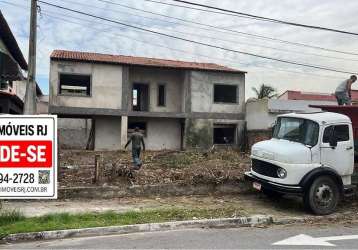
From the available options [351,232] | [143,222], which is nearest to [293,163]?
[351,232]

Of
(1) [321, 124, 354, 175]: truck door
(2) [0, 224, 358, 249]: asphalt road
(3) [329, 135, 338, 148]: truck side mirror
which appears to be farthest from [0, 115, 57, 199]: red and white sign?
(3) [329, 135, 338, 148]: truck side mirror

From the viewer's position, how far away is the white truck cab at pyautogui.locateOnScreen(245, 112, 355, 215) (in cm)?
1183

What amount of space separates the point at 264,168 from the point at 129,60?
2211cm

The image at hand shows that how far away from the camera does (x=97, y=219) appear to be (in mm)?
10594

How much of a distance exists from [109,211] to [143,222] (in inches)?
56.1

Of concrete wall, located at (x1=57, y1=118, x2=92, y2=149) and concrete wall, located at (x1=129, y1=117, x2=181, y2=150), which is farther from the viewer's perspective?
concrete wall, located at (x1=57, y1=118, x2=92, y2=149)

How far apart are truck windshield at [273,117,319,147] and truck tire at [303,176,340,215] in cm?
95

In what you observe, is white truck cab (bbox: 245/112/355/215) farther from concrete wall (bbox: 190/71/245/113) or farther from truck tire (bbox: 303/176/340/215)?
concrete wall (bbox: 190/71/245/113)

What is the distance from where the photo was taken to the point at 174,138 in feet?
115

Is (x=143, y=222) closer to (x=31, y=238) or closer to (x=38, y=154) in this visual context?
(x=31, y=238)

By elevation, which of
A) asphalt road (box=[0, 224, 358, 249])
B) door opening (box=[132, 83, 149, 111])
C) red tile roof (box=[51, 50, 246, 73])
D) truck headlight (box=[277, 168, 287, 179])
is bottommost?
asphalt road (box=[0, 224, 358, 249])

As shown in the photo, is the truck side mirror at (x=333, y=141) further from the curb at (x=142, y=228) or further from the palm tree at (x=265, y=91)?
the palm tree at (x=265, y=91)

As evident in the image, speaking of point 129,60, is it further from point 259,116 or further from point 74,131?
point 259,116

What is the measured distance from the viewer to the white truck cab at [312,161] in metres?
11.8
